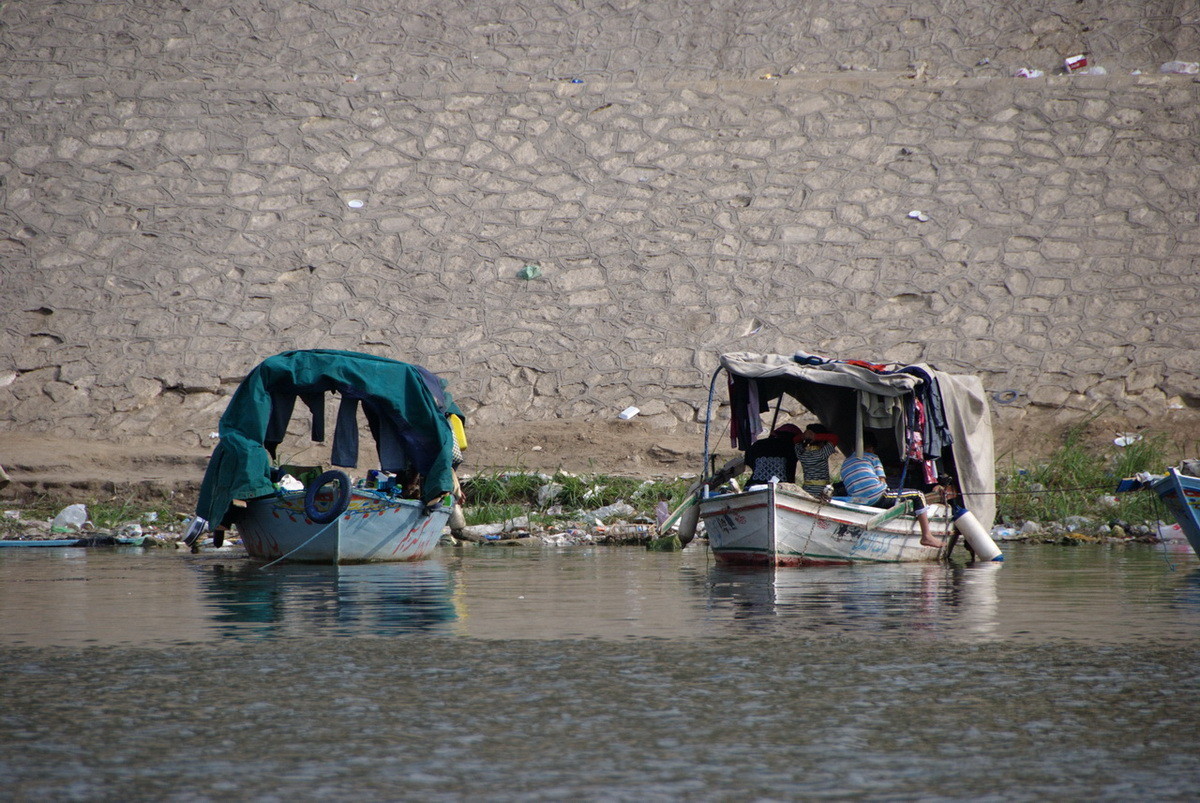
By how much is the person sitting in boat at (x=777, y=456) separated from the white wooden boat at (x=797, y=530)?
80cm

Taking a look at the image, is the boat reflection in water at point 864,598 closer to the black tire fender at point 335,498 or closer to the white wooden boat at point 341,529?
the white wooden boat at point 341,529

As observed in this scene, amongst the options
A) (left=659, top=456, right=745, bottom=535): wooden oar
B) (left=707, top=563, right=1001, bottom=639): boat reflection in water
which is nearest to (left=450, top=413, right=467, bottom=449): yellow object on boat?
(left=659, top=456, right=745, bottom=535): wooden oar

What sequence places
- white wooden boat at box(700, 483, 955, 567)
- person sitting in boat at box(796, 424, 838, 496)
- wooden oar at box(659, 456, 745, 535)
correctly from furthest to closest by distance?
1. wooden oar at box(659, 456, 745, 535)
2. person sitting in boat at box(796, 424, 838, 496)
3. white wooden boat at box(700, 483, 955, 567)

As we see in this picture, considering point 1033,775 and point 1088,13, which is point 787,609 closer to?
point 1033,775

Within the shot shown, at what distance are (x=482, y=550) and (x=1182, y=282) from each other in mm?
11888

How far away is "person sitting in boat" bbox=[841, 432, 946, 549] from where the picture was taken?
12.4m

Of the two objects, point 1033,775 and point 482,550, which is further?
point 482,550

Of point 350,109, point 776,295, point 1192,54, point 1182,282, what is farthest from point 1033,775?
point 1192,54

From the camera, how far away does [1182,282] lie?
20156mm

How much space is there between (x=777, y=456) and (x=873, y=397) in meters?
1.12

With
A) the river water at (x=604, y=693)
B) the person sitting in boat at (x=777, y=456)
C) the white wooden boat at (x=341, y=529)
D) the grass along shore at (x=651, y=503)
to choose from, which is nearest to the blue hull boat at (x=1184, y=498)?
the river water at (x=604, y=693)

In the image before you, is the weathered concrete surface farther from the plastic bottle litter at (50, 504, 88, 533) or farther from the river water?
the river water

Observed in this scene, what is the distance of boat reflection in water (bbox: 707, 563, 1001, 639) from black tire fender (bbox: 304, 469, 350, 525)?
3.44 m

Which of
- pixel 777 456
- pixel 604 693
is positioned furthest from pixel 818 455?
pixel 604 693
